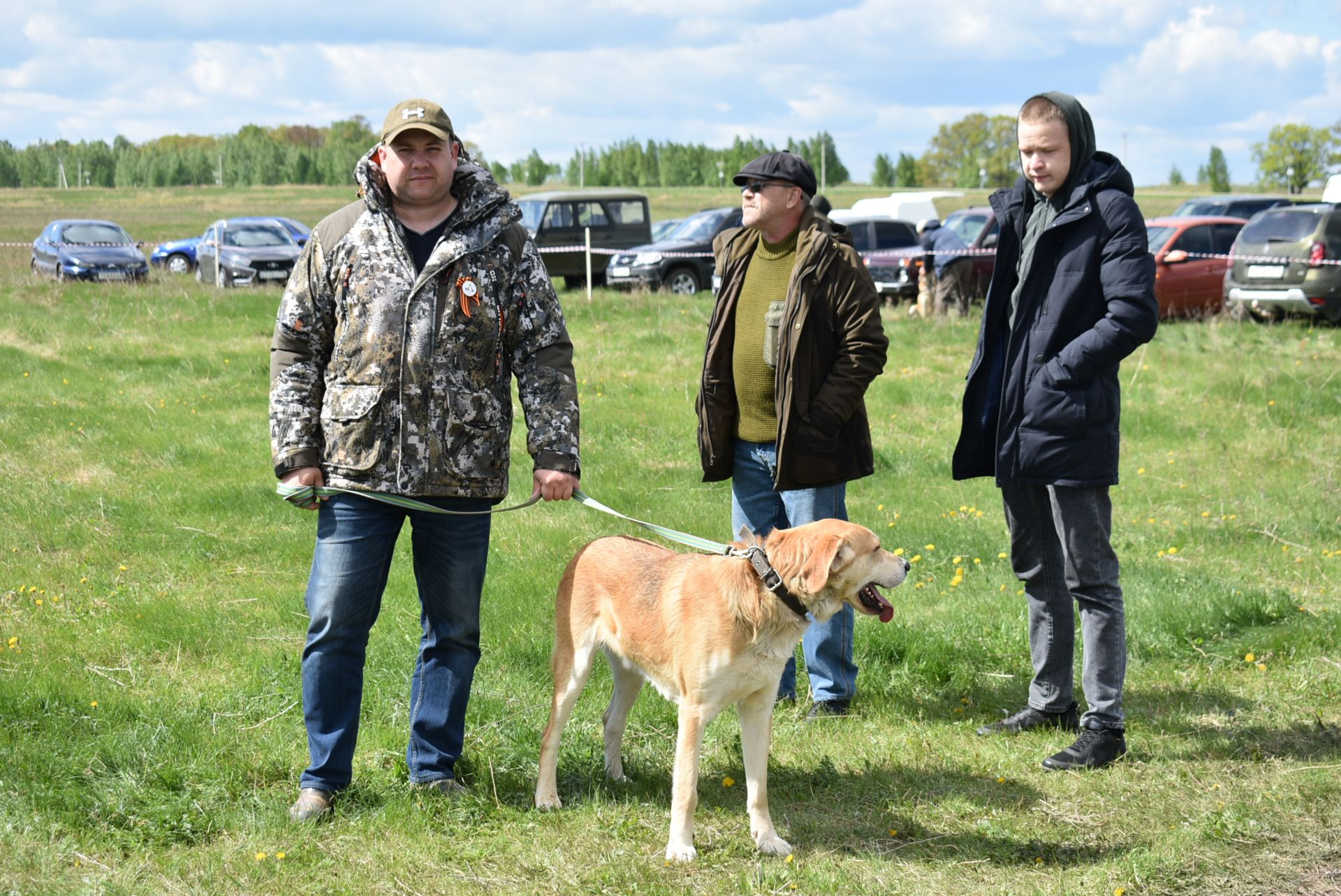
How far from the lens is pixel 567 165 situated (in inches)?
3408

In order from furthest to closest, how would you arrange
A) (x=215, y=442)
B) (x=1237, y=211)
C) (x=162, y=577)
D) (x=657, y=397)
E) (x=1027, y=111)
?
(x=1237, y=211) < (x=657, y=397) < (x=215, y=442) < (x=162, y=577) < (x=1027, y=111)

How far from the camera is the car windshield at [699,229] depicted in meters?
20.5

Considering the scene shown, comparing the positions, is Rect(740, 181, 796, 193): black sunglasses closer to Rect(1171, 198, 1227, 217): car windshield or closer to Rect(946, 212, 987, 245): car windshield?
Rect(946, 212, 987, 245): car windshield

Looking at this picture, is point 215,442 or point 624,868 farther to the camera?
point 215,442

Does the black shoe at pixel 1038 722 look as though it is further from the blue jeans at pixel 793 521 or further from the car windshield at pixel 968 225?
the car windshield at pixel 968 225

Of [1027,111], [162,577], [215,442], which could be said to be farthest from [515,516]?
[1027,111]

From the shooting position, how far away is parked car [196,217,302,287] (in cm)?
2033

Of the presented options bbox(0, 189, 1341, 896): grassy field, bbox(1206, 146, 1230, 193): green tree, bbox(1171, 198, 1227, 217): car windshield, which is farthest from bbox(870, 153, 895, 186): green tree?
bbox(0, 189, 1341, 896): grassy field

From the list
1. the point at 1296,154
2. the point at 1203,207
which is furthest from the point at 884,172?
the point at 1203,207

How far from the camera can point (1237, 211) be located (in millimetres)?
27500

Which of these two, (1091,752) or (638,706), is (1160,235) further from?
(638,706)

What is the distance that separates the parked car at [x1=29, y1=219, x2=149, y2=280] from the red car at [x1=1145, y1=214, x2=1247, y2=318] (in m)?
15.7

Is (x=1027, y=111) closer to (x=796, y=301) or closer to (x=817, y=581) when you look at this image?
(x=796, y=301)

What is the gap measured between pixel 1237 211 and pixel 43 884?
29.3m
